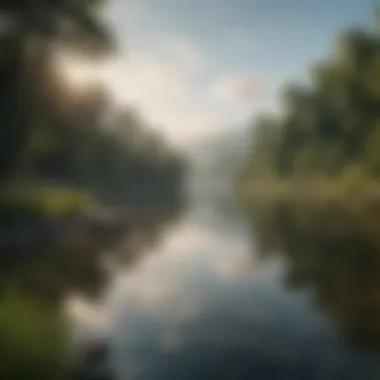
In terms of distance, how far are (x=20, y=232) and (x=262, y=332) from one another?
120 centimetres

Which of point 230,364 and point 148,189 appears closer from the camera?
point 230,364

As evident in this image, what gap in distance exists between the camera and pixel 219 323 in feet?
6.11

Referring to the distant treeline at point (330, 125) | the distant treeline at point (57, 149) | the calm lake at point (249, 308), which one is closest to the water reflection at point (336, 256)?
the calm lake at point (249, 308)

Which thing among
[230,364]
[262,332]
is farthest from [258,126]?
[230,364]

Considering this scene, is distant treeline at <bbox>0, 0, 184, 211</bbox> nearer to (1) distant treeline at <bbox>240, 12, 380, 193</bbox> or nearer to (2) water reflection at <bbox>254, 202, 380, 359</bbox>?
(1) distant treeline at <bbox>240, 12, 380, 193</bbox>

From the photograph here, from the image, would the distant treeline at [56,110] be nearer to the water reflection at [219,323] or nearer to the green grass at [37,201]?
the green grass at [37,201]

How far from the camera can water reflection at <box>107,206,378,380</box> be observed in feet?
5.14

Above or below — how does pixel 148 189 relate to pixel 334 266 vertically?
above

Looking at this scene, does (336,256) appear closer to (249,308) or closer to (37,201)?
(249,308)

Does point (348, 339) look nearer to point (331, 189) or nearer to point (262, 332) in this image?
point (262, 332)

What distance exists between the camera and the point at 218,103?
7.18ft

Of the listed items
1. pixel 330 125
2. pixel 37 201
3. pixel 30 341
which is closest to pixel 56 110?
pixel 37 201

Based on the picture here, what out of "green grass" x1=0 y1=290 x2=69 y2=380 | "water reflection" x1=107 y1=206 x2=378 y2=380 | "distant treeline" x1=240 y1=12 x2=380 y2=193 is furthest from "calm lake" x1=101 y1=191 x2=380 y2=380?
"distant treeline" x1=240 y1=12 x2=380 y2=193

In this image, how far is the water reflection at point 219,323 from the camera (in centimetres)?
157
